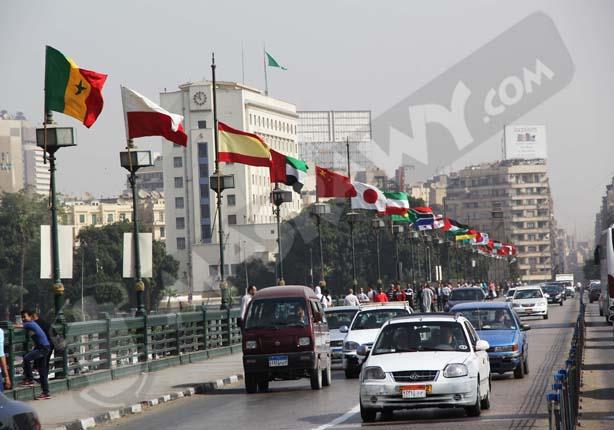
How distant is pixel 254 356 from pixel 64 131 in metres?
5.84

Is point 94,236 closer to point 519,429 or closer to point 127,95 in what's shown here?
point 127,95

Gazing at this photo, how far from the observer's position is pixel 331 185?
195ft

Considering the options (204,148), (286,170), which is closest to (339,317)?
(286,170)

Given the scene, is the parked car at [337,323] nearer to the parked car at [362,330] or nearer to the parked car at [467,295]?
the parked car at [362,330]

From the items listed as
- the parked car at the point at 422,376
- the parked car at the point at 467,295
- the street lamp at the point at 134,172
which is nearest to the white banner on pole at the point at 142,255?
the street lamp at the point at 134,172

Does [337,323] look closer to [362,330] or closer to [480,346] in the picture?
[362,330]

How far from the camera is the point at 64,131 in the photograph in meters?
26.5

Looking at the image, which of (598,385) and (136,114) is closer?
→ (598,385)

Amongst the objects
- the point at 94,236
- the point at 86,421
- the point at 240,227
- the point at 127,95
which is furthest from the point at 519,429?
the point at 240,227

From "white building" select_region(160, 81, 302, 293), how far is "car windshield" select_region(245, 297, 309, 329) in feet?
480

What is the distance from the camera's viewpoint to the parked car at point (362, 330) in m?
28.2

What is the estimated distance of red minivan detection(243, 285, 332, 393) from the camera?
85.3 ft

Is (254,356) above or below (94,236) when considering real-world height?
below

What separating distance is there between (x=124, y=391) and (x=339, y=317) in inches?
337
